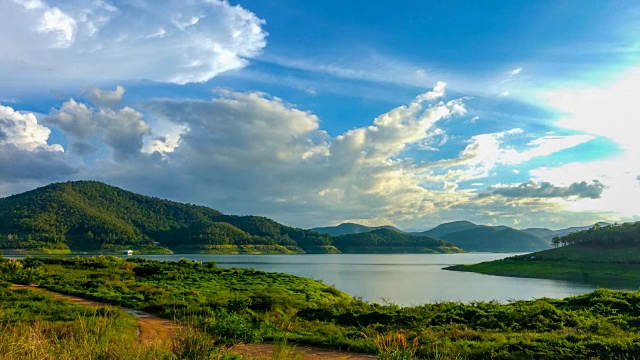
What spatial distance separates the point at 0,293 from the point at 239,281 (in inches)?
730

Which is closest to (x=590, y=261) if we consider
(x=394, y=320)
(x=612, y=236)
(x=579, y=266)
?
(x=579, y=266)

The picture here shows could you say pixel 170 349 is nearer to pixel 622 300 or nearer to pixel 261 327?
pixel 261 327

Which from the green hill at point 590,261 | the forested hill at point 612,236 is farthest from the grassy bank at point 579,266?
the forested hill at point 612,236

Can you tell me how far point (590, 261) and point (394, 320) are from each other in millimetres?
95841

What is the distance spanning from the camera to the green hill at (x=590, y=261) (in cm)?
8575

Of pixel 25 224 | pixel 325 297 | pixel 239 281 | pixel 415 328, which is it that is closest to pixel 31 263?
pixel 239 281

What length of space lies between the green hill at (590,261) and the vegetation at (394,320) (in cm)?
6795

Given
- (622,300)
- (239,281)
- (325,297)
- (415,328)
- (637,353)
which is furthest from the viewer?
(239,281)

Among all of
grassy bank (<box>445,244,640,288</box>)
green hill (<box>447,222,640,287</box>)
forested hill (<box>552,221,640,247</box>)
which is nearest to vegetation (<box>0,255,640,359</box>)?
grassy bank (<box>445,244,640,288</box>)

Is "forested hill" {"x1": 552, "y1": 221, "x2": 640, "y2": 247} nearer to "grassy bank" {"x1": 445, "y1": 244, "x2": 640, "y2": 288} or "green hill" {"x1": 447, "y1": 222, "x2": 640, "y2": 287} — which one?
"green hill" {"x1": 447, "y1": 222, "x2": 640, "y2": 287}

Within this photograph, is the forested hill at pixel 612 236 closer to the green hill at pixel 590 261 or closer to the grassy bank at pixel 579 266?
the green hill at pixel 590 261

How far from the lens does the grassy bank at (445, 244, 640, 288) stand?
275 ft

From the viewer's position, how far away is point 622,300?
75.2 ft

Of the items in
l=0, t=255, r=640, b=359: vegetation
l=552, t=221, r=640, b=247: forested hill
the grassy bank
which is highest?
l=552, t=221, r=640, b=247: forested hill
